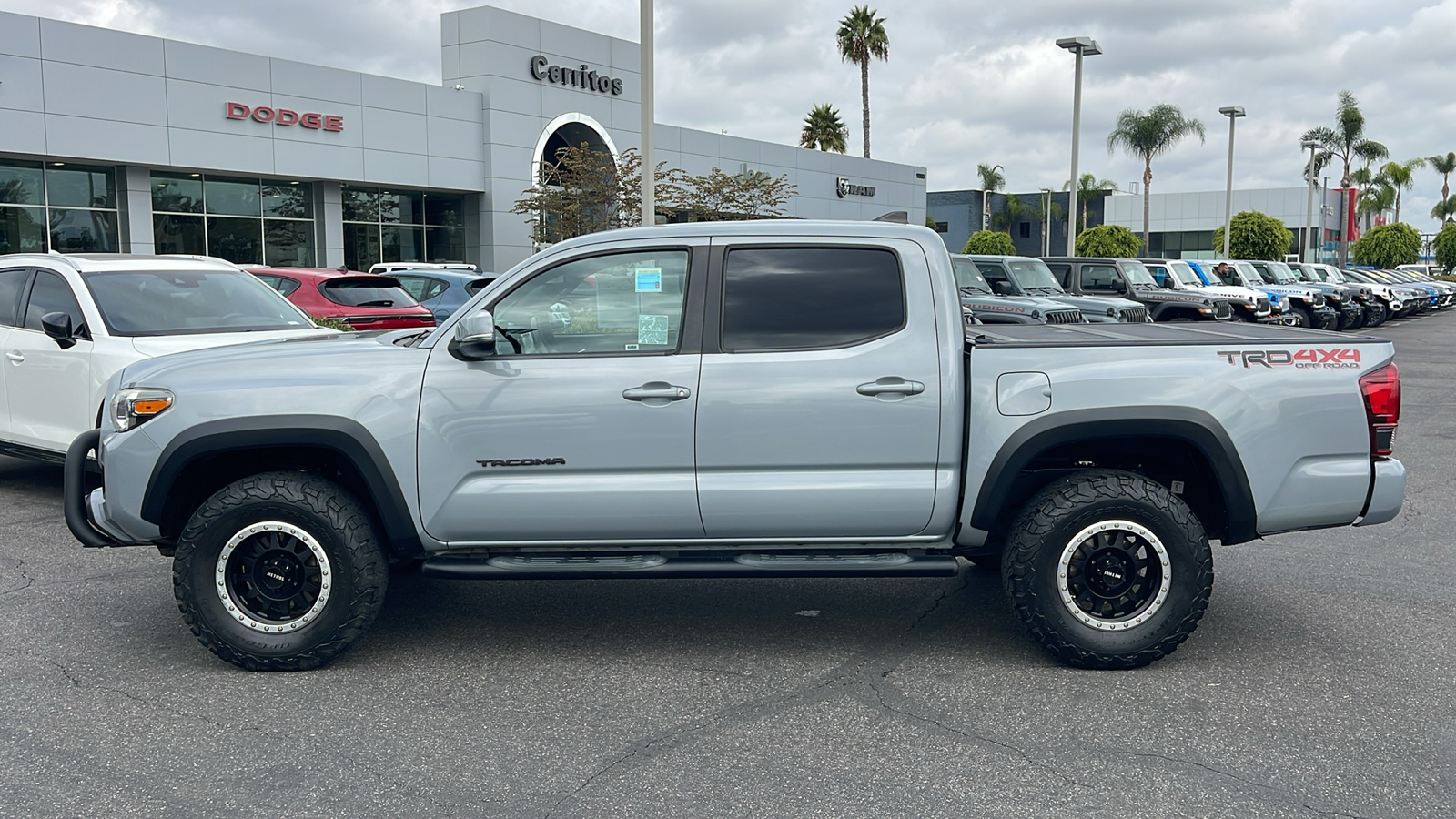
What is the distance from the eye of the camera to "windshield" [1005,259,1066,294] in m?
18.9

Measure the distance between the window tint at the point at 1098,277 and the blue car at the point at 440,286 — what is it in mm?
10685

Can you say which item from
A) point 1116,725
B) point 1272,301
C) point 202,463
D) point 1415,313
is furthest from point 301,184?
point 1415,313

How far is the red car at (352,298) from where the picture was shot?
44.5ft

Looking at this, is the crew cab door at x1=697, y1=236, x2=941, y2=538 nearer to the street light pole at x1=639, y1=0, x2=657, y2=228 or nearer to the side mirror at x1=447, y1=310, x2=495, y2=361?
the side mirror at x1=447, y1=310, x2=495, y2=361

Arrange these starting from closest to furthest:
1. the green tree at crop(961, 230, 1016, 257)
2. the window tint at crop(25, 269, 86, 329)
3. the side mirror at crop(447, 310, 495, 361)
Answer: the side mirror at crop(447, 310, 495, 361), the window tint at crop(25, 269, 86, 329), the green tree at crop(961, 230, 1016, 257)

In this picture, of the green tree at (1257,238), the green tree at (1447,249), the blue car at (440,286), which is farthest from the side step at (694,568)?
the green tree at (1447,249)

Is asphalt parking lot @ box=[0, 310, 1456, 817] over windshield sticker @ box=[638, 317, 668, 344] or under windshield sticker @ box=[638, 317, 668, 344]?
under

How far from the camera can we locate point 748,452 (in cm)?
493

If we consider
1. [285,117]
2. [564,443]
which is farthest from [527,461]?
[285,117]

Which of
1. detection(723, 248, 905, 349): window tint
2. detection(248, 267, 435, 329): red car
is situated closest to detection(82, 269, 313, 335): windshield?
detection(248, 267, 435, 329): red car

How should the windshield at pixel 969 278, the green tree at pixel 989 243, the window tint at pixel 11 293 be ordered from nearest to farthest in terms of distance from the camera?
the window tint at pixel 11 293 < the windshield at pixel 969 278 < the green tree at pixel 989 243

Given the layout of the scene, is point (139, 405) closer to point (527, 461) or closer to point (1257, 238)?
point (527, 461)

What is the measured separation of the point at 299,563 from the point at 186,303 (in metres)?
4.54

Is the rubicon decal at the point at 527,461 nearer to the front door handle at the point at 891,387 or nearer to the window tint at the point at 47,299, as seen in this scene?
the front door handle at the point at 891,387
